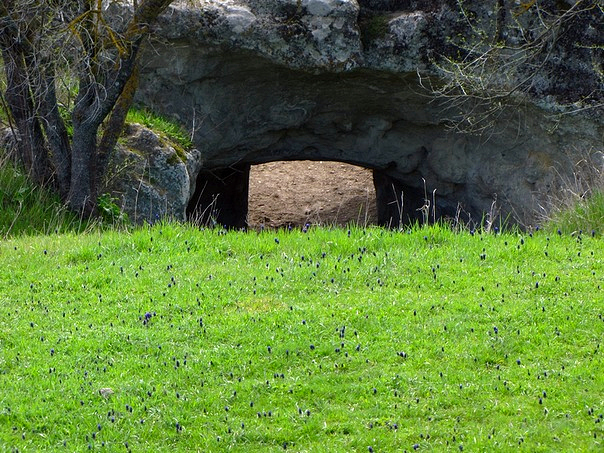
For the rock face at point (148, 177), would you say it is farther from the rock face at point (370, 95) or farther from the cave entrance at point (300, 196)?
the cave entrance at point (300, 196)

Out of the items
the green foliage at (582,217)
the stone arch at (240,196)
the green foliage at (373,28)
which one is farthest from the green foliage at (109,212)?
the green foliage at (582,217)

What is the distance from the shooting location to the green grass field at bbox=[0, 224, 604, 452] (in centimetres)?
516

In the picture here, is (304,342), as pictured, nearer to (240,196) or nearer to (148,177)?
(148,177)

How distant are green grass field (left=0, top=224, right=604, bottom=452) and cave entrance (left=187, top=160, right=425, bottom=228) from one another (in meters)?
5.41

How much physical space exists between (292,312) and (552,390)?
1.89 m

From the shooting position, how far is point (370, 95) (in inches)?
488

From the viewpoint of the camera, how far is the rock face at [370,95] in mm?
11180

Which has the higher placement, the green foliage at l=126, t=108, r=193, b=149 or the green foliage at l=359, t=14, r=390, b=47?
the green foliage at l=359, t=14, r=390, b=47

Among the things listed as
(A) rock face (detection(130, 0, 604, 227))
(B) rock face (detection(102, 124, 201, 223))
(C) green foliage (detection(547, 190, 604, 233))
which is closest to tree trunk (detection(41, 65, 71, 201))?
(B) rock face (detection(102, 124, 201, 223))

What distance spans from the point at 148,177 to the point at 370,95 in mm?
3314

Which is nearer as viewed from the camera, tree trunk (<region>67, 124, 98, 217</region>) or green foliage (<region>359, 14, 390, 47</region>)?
tree trunk (<region>67, 124, 98, 217</region>)

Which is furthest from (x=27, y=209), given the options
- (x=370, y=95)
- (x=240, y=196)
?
(x=240, y=196)

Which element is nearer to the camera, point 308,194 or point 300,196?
point 300,196

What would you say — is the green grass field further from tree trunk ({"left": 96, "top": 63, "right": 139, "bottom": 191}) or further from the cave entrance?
the cave entrance
